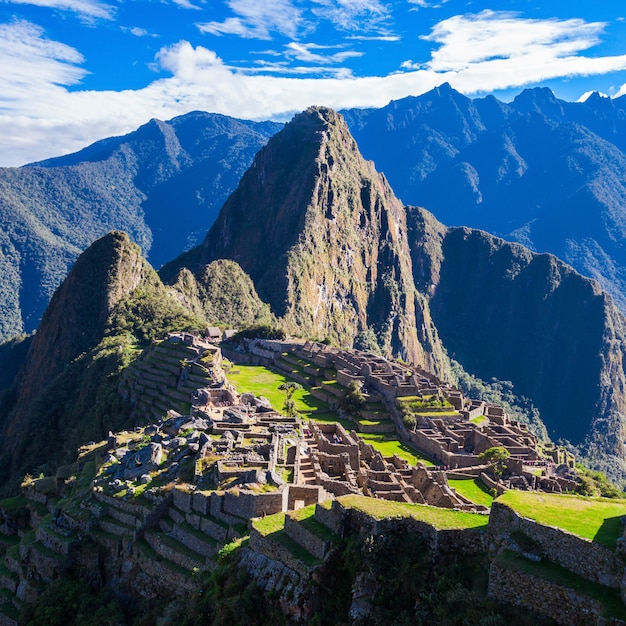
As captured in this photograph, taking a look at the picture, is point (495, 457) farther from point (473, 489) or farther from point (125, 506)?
point (125, 506)

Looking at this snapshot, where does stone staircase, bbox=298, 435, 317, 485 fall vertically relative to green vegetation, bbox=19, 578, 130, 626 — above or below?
above

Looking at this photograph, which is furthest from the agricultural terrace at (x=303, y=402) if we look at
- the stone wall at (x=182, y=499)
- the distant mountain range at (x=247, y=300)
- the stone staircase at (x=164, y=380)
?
the stone wall at (x=182, y=499)

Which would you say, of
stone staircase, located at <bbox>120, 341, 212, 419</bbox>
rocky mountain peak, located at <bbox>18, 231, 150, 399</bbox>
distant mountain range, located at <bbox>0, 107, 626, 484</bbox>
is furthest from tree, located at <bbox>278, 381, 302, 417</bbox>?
rocky mountain peak, located at <bbox>18, 231, 150, 399</bbox>

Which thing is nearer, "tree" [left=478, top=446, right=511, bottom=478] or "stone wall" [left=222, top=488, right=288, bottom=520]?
"stone wall" [left=222, top=488, right=288, bottom=520]

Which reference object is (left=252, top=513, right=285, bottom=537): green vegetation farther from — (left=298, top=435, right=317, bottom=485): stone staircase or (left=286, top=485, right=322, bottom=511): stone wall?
(left=298, top=435, right=317, bottom=485): stone staircase

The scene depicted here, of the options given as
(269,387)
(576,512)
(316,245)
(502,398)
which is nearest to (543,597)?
(576,512)

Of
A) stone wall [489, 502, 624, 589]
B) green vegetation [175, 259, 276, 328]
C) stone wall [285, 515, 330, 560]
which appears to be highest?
stone wall [489, 502, 624, 589]
